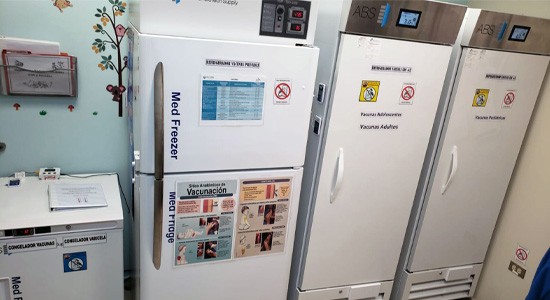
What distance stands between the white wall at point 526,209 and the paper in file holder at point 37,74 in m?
2.53

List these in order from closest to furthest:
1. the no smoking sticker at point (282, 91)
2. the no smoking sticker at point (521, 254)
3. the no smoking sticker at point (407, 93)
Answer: the no smoking sticker at point (282, 91) < the no smoking sticker at point (407, 93) < the no smoking sticker at point (521, 254)

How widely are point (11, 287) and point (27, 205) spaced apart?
1.16ft

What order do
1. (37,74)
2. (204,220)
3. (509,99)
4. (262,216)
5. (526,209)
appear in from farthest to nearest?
(526,209), (509,99), (37,74), (262,216), (204,220)

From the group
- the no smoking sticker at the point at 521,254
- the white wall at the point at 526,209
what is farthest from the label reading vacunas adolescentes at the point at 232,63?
the no smoking sticker at the point at 521,254

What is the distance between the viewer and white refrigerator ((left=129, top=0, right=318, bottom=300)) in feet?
4.83

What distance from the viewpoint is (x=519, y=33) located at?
2031mm

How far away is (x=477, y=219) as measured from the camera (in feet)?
7.95

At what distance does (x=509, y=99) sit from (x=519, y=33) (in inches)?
13.9

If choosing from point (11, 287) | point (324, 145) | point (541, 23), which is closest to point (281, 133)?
point (324, 145)

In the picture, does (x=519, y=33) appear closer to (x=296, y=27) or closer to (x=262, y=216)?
(x=296, y=27)

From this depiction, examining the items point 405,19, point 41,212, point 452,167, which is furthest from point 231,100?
point 452,167

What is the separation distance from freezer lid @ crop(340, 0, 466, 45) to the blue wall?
1201mm

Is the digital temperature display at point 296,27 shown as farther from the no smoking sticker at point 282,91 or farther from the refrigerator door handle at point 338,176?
the refrigerator door handle at point 338,176

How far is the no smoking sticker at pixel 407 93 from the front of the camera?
1893mm
